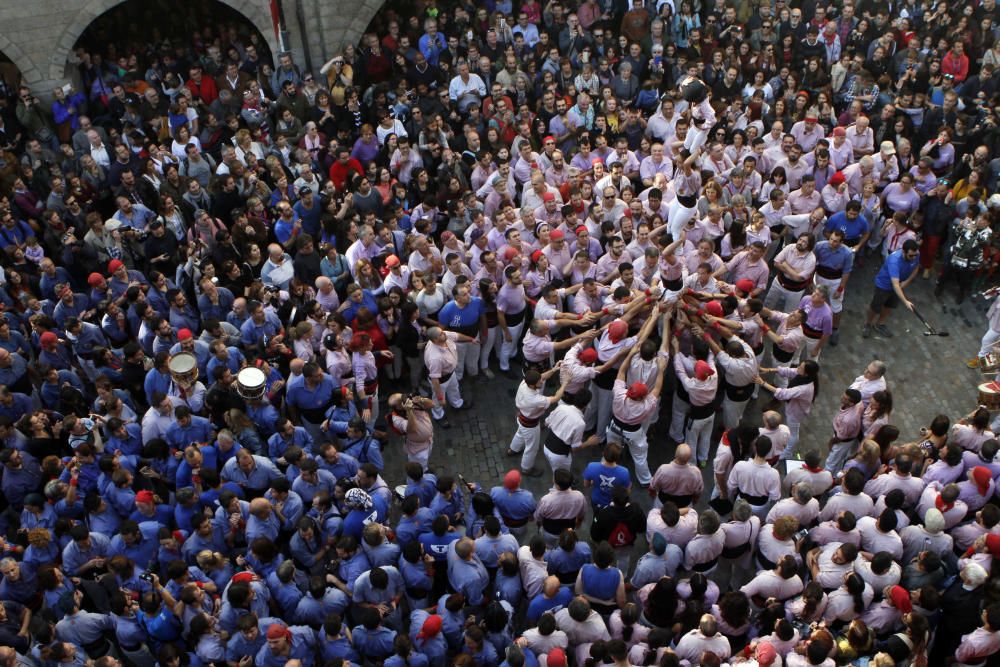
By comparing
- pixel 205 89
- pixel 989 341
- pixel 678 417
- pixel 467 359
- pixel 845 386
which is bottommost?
pixel 845 386

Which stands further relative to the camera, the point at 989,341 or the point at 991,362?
the point at 989,341

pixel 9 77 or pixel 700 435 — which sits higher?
pixel 9 77

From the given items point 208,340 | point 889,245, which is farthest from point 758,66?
point 208,340

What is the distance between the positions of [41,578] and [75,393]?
8.58 feet

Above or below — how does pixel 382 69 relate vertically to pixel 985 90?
above

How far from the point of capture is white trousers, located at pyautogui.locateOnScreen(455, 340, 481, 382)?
1216cm

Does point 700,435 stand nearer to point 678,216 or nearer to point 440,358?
point 678,216

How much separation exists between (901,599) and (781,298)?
209 inches

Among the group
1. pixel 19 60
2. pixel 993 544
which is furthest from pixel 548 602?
pixel 19 60

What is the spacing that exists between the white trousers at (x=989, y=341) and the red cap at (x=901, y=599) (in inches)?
219

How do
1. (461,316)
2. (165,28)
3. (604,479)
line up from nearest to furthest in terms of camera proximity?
(604,479) → (461,316) → (165,28)

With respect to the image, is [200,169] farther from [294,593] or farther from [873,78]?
[873,78]

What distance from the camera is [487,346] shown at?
12609 mm

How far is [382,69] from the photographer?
678 inches
